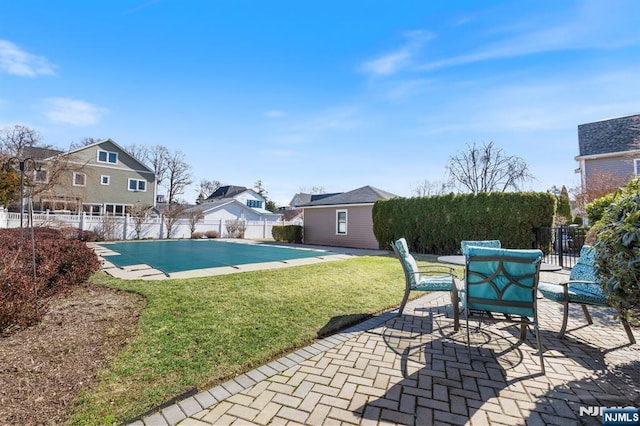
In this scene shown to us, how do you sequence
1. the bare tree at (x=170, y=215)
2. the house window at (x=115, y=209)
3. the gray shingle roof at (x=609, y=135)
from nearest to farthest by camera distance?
the gray shingle roof at (x=609, y=135) → the bare tree at (x=170, y=215) → the house window at (x=115, y=209)

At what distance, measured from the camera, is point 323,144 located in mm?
16156

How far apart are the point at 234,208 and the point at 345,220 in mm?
18442

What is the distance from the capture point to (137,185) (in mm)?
26094

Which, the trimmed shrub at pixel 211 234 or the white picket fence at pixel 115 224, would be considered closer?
the white picket fence at pixel 115 224

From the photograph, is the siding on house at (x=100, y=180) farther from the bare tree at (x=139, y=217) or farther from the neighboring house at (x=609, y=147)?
the neighboring house at (x=609, y=147)

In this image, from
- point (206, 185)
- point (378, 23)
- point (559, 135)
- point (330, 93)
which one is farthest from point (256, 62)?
point (206, 185)

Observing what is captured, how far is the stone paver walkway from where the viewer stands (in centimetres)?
196

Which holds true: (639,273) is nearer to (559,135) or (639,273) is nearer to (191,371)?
(191,371)

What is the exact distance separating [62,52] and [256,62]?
5.60m

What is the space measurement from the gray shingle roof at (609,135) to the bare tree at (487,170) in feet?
19.0

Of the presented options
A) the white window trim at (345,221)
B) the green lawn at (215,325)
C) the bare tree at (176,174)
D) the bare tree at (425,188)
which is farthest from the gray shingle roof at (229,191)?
the green lawn at (215,325)

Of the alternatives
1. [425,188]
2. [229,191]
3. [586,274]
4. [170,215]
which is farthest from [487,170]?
[229,191]

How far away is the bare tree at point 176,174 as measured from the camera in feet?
128

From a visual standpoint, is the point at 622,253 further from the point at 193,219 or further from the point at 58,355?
the point at 193,219
